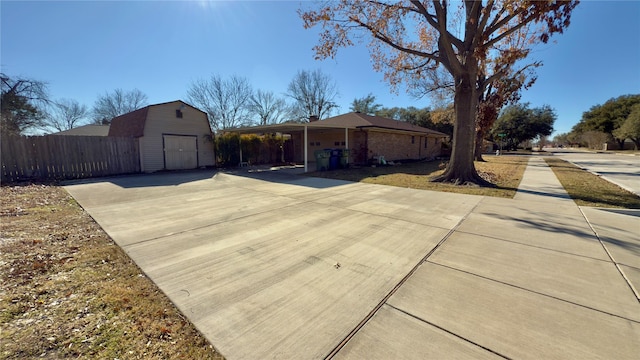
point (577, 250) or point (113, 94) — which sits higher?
point (113, 94)

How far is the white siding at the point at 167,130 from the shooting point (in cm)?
1323

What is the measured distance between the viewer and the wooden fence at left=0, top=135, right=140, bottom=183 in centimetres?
962

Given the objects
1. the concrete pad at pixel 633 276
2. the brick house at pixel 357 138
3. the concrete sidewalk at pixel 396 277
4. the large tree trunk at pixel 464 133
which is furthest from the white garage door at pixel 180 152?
the concrete pad at pixel 633 276

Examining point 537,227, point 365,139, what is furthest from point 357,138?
point 537,227

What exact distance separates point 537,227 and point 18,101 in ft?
96.1

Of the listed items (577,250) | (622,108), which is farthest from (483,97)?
(622,108)

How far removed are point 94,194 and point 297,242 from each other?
7.43 meters

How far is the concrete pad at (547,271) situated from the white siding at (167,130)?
1469 centimetres

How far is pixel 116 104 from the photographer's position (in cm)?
3978

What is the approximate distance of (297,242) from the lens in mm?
3785

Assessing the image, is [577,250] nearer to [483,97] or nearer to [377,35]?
[377,35]

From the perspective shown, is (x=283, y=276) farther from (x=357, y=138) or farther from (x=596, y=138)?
(x=596, y=138)

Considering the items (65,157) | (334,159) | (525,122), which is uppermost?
(525,122)

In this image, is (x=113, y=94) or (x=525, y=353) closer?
(x=525, y=353)
